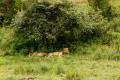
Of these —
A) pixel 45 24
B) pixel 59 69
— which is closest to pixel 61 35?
pixel 45 24

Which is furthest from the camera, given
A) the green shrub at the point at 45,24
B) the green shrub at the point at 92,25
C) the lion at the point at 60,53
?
the green shrub at the point at 92,25

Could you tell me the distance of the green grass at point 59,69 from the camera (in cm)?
1091

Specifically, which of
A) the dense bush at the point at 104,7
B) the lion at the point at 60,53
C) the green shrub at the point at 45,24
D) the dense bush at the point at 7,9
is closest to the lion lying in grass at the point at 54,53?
the lion at the point at 60,53

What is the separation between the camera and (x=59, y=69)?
11.8 metres

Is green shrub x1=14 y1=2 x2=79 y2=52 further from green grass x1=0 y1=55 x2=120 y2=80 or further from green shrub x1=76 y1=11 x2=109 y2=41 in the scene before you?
green grass x1=0 y1=55 x2=120 y2=80

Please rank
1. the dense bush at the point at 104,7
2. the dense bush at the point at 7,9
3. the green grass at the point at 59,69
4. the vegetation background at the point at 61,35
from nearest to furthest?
the green grass at the point at 59,69 < the vegetation background at the point at 61,35 < the dense bush at the point at 104,7 < the dense bush at the point at 7,9

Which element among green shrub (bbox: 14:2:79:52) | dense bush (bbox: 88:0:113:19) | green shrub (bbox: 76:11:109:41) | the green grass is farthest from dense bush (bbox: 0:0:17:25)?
green shrub (bbox: 76:11:109:41)

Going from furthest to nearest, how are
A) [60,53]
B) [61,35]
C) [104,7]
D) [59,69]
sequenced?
1. [104,7]
2. [61,35]
3. [60,53]
4. [59,69]

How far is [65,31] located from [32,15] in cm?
153

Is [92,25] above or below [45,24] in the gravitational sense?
below

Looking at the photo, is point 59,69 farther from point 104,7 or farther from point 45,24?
point 104,7

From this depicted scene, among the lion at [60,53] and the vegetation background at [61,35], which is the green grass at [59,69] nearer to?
the vegetation background at [61,35]

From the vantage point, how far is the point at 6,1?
1827 centimetres

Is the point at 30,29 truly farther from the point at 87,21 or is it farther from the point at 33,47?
the point at 87,21
